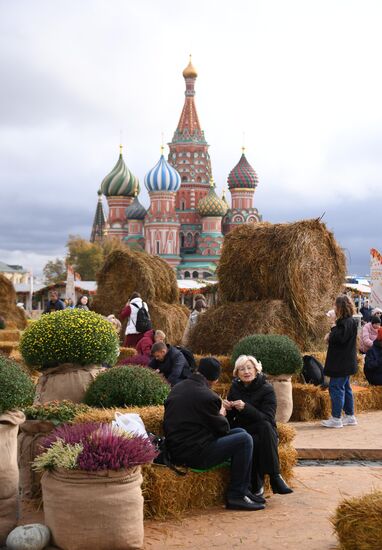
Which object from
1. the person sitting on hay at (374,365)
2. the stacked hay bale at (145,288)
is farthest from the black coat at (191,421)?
the stacked hay bale at (145,288)

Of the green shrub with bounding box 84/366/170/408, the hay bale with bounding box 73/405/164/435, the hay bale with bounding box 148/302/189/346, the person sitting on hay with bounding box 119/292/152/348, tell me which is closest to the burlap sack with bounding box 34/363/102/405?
the green shrub with bounding box 84/366/170/408

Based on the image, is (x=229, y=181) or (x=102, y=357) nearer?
(x=102, y=357)

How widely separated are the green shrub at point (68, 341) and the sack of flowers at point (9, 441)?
237 cm

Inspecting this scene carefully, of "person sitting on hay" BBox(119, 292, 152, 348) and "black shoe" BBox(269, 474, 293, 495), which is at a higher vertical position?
"person sitting on hay" BBox(119, 292, 152, 348)

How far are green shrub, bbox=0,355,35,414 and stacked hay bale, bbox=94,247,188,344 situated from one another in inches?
588

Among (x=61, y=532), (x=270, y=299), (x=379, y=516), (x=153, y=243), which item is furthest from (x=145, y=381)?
(x=153, y=243)

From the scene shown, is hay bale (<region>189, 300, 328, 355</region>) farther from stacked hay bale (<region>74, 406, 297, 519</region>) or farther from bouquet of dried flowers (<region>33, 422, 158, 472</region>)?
bouquet of dried flowers (<region>33, 422, 158, 472</region>)

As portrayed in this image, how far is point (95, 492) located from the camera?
222 inches

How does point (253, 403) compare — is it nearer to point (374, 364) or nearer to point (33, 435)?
Result: point (33, 435)

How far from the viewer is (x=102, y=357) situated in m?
8.95

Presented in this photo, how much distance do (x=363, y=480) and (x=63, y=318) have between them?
3561 mm

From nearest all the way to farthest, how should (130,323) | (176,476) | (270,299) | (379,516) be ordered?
(379,516) < (176,476) < (270,299) < (130,323)

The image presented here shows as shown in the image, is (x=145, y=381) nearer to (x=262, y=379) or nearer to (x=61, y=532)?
(x=262, y=379)

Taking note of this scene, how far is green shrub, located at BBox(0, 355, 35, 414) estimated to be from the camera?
620cm
